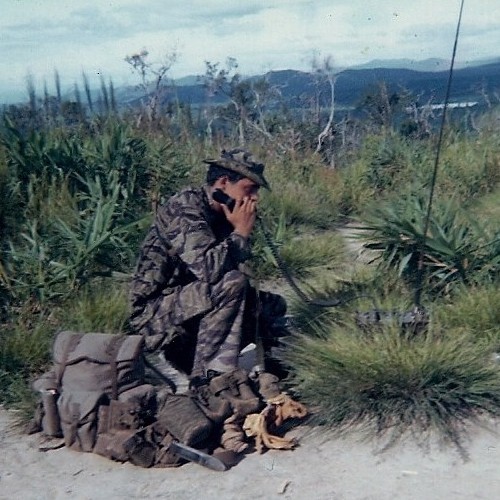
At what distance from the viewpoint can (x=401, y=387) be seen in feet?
13.6

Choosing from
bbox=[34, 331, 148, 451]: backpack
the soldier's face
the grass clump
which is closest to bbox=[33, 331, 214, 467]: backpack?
bbox=[34, 331, 148, 451]: backpack

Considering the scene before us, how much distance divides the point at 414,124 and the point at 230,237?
8672 millimetres

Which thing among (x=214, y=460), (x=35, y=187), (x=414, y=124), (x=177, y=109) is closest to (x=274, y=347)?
(x=214, y=460)

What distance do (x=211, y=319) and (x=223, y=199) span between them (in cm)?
63

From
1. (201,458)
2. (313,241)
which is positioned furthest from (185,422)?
(313,241)

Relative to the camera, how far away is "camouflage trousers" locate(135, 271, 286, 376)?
441 centimetres

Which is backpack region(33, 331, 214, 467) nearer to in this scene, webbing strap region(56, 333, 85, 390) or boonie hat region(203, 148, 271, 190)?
webbing strap region(56, 333, 85, 390)

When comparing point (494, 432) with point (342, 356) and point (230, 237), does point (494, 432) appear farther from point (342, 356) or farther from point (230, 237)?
point (230, 237)

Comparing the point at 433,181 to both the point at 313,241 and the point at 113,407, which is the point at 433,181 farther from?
the point at 313,241

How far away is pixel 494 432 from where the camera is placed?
4.02 meters

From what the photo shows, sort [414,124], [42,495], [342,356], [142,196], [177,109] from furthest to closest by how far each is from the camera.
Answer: [414,124]
[177,109]
[142,196]
[342,356]
[42,495]

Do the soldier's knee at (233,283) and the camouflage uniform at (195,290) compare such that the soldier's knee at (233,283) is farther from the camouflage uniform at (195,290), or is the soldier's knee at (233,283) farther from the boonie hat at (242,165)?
the boonie hat at (242,165)

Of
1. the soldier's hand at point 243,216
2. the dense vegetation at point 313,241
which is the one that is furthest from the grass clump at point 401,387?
the soldier's hand at point 243,216

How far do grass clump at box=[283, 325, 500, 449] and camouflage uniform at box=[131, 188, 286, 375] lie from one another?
0.46m
